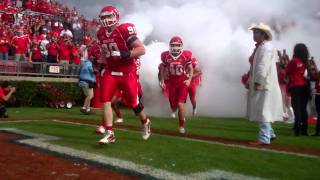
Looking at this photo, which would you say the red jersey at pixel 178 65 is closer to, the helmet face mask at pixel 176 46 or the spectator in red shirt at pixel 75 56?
the helmet face mask at pixel 176 46

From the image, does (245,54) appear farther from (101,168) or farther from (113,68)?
(101,168)

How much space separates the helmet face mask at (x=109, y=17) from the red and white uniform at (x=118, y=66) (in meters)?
0.11

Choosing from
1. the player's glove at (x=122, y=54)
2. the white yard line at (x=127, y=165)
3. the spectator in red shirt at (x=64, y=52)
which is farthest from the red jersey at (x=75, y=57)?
the player's glove at (x=122, y=54)

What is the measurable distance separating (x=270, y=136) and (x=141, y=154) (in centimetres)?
266

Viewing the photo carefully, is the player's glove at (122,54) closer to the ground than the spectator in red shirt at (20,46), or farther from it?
closer to the ground

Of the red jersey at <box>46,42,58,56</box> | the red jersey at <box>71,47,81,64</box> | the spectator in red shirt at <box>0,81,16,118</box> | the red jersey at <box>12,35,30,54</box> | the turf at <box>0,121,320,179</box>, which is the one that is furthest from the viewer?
the red jersey at <box>71,47,81,64</box>

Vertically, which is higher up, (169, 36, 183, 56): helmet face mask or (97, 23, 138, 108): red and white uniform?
(169, 36, 183, 56): helmet face mask

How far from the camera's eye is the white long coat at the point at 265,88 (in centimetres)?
783

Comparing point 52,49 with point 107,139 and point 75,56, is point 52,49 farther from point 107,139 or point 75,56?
point 107,139

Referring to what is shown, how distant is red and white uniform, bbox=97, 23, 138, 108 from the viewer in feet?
24.4

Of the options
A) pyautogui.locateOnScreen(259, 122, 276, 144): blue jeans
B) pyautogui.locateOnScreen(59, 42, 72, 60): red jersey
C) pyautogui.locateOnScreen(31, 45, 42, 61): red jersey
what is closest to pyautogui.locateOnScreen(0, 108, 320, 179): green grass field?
pyautogui.locateOnScreen(259, 122, 276, 144): blue jeans

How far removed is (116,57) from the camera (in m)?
7.45

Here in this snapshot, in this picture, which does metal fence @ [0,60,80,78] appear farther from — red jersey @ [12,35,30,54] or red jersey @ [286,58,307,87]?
red jersey @ [286,58,307,87]

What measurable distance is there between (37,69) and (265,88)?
13202 millimetres
